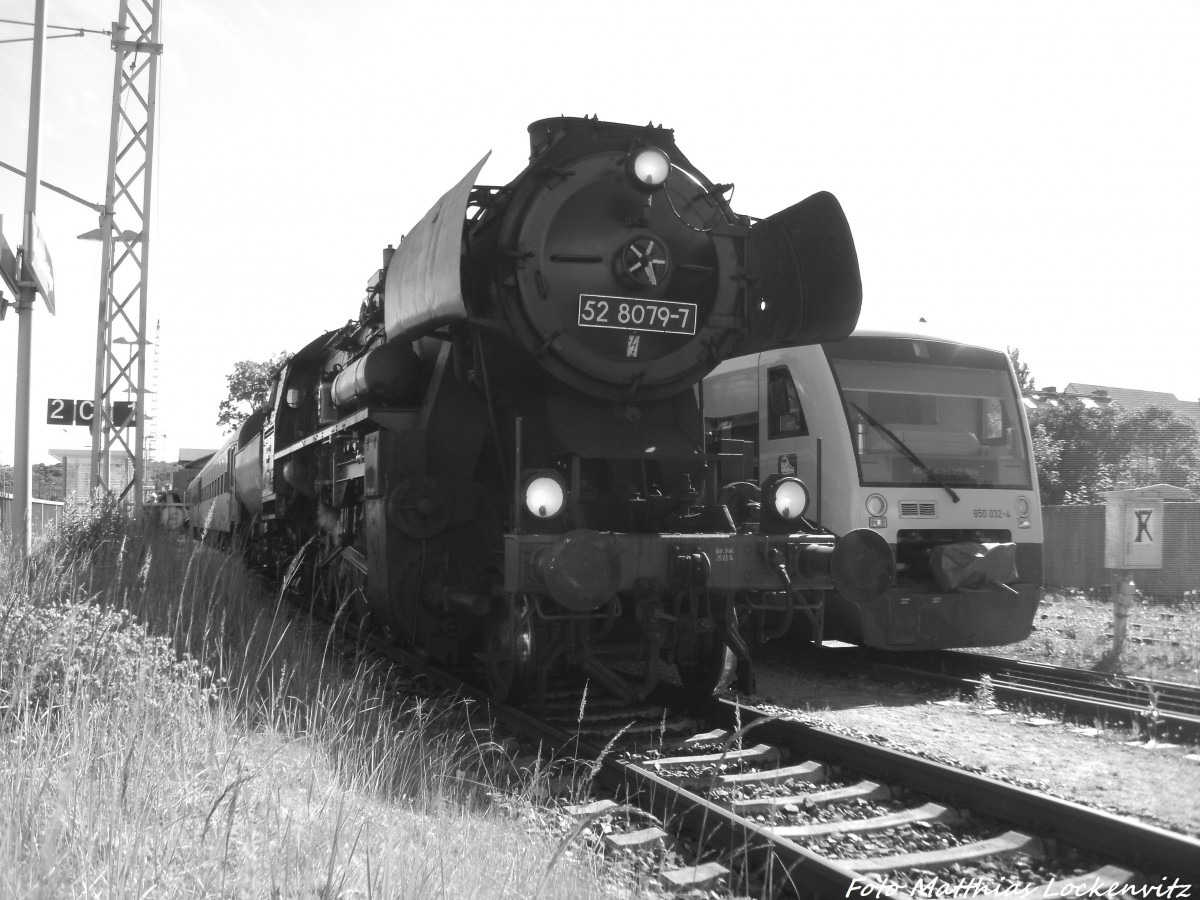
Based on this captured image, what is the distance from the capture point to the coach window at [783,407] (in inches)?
333

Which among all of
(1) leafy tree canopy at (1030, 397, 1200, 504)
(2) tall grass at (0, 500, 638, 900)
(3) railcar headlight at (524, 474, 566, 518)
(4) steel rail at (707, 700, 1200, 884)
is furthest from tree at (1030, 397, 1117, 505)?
(2) tall grass at (0, 500, 638, 900)

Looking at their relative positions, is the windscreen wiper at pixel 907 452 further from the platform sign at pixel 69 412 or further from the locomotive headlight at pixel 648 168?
the platform sign at pixel 69 412

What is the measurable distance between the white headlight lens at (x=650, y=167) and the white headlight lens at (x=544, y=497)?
193 centimetres

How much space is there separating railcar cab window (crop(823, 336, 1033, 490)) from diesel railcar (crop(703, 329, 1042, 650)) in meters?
0.01

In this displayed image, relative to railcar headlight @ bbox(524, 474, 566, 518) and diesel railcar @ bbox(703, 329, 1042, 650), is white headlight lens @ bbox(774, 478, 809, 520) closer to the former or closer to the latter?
railcar headlight @ bbox(524, 474, 566, 518)

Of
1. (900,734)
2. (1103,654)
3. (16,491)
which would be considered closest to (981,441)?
(1103,654)

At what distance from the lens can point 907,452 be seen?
803 centimetres

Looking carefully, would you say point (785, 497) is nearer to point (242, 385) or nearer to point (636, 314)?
point (636, 314)

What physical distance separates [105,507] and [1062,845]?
9662 millimetres

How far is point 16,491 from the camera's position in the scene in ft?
26.0

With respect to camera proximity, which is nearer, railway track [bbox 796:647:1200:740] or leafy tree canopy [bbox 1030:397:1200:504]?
railway track [bbox 796:647:1200:740]

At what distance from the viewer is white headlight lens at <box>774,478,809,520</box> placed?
5.86 m

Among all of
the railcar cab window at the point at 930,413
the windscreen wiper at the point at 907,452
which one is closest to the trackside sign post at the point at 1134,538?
the railcar cab window at the point at 930,413

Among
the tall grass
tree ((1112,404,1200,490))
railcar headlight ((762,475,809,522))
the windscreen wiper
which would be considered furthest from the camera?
tree ((1112,404,1200,490))
